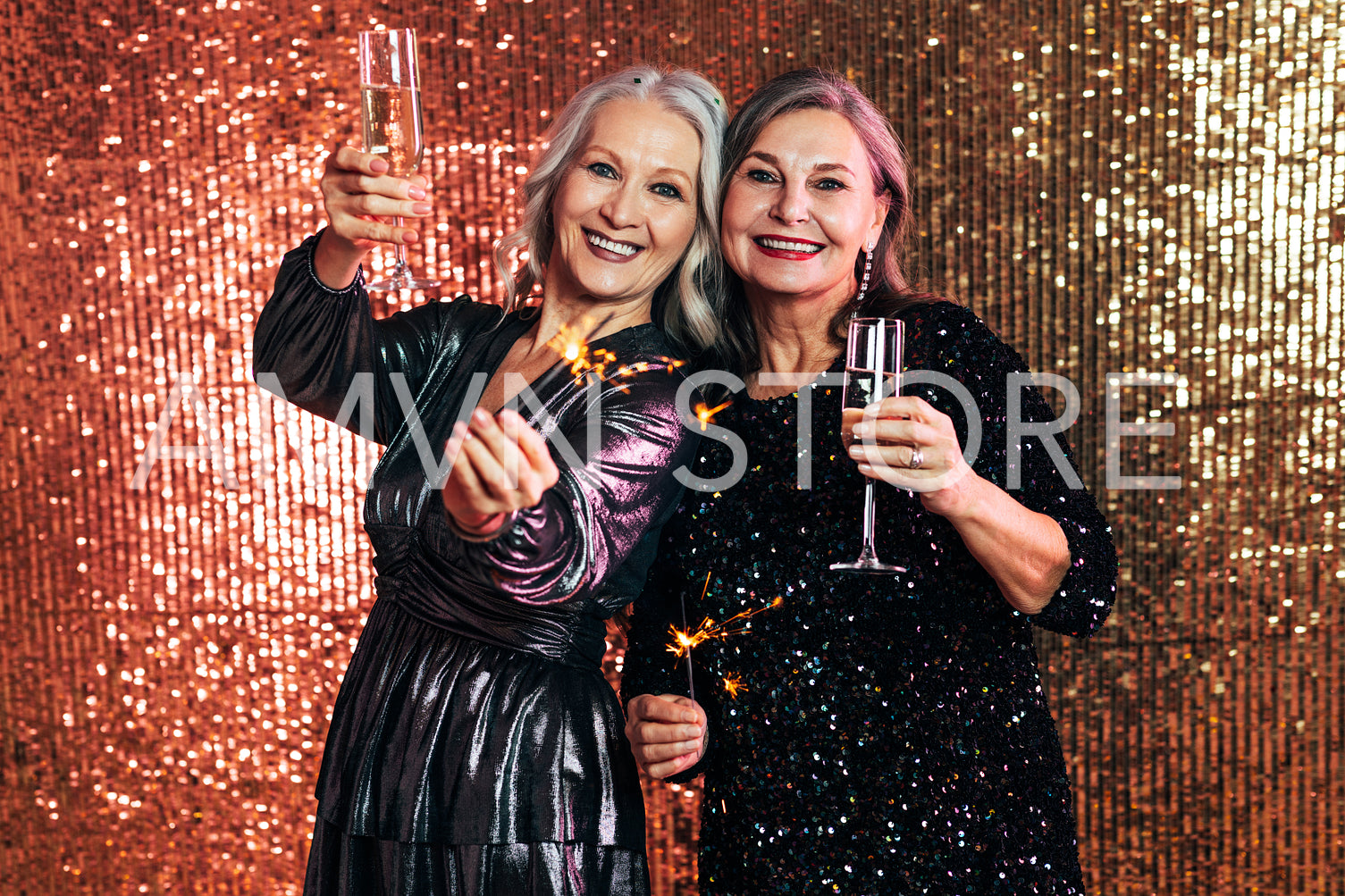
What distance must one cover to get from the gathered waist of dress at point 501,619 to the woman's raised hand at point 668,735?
13 centimetres

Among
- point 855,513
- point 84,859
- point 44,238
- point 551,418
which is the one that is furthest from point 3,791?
point 855,513

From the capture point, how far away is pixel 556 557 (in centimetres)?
109

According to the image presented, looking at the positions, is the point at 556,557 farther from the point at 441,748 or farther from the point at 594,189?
the point at 594,189

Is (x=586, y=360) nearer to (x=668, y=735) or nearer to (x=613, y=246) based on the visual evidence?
(x=613, y=246)

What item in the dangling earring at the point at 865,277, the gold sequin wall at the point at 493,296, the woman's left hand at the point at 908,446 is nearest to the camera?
the woman's left hand at the point at 908,446

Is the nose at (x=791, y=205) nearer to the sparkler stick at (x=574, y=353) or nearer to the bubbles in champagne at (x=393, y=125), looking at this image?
the sparkler stick at (x=574, y=353)

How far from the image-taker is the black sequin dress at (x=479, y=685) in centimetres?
127

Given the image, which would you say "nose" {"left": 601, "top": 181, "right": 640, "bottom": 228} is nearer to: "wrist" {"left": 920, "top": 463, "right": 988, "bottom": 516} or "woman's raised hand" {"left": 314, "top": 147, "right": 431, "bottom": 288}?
"woman's raised hand" {"left": 314, "top": 147, "right": 431, "bottom": 288}

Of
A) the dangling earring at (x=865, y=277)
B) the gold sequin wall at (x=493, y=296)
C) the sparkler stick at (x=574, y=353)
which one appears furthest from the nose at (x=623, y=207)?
the gold sequin wall at (x=493, y=296)

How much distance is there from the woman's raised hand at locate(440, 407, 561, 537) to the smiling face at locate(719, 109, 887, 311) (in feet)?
1.81

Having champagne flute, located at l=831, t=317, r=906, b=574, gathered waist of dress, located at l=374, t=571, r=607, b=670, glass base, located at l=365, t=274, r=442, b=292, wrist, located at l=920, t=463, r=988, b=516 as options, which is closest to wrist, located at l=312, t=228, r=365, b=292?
glass base, located at l=365, t=274, r=442, b=292

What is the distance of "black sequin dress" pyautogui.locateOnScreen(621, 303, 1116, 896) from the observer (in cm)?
135

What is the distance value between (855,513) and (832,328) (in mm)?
272

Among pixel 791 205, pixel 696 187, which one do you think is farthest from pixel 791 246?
pixel 696 187
